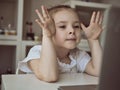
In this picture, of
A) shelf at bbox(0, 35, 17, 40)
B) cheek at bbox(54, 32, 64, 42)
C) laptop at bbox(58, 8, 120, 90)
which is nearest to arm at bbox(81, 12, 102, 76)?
cheek at bbox(54, 32, 64, 42)

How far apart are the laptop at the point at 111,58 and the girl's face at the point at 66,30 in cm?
68

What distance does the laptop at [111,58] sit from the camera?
222 mm

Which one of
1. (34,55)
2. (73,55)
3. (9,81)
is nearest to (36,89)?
(9,81)

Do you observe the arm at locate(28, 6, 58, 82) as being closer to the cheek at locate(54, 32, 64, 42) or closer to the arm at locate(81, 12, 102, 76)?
the cheek at locate(54, 32, 64, 42)

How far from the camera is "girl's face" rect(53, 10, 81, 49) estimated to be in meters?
0.92

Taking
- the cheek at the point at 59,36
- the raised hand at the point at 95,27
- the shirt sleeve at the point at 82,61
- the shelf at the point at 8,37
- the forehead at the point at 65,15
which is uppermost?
the forehead at the point at 65,15

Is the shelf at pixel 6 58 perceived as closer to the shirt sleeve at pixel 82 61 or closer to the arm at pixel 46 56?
the shirt sleeve at pixel 82 61

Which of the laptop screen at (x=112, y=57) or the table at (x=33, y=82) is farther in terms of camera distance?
the table at (x=33, y=82)

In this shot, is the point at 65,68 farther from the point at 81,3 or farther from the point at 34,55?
the point at 81,3

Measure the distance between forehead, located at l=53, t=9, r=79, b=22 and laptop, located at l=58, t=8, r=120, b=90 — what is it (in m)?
0.71

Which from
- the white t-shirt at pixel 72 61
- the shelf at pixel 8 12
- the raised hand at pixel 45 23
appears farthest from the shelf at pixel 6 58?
the raised hand at pixel 45 23

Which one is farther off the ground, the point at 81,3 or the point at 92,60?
the point at 81,3

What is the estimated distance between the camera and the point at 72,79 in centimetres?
81

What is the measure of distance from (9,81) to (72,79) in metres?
0.23
